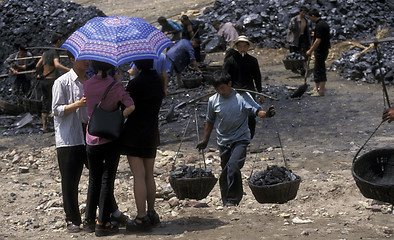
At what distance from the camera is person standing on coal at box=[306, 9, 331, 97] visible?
43.9ft

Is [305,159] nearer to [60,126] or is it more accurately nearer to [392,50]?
[60,126]

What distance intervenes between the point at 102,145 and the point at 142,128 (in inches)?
16.4

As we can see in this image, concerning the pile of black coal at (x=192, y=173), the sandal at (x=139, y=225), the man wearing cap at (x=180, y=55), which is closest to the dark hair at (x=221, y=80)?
the pile of black coal at (x=192, y=173)

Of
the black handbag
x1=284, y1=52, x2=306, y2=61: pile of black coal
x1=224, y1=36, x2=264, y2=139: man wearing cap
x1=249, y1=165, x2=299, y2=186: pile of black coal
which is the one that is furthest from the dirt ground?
x1=284, y1=52, x2=306, y2=61: pile of black coal

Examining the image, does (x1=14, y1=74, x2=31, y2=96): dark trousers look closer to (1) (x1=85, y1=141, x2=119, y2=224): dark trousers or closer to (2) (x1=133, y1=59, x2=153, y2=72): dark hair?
(1) (x1=85, y1=141, x2=119, y2=224): dark trousers

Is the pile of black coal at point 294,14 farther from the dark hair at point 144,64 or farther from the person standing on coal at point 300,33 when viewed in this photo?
the dark hair at point 144,64

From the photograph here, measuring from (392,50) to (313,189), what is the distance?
32.0 feet

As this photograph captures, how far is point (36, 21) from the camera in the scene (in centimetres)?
1981

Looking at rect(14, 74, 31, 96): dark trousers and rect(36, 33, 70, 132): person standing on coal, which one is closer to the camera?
rect(36, 33, 70, 132): person standing on coal

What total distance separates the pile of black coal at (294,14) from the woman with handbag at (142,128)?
574 inches

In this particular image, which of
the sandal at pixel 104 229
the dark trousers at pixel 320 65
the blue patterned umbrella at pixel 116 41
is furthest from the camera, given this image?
the dark trousers at pixel 320 65

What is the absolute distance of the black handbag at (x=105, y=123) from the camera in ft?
18.8

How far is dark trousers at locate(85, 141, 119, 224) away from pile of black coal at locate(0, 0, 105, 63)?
1351 centimetres

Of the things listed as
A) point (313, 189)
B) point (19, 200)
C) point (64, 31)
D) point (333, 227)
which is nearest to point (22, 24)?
point (64, 31)
